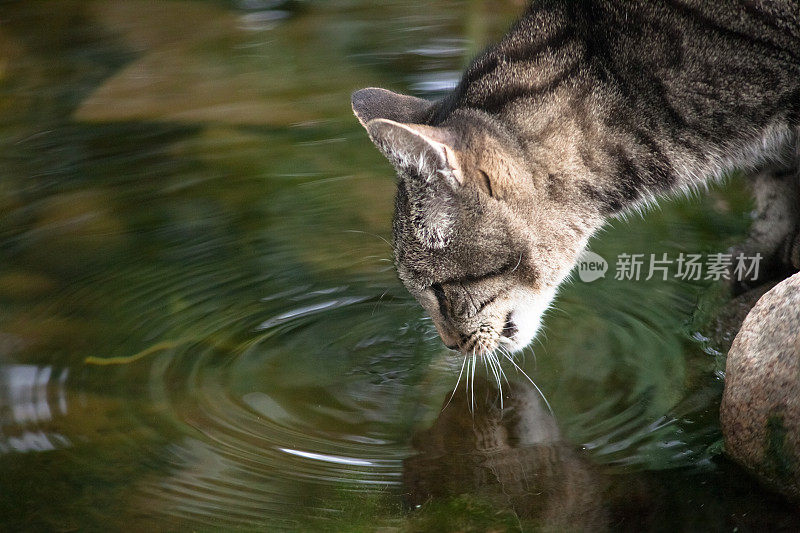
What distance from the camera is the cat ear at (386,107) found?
3.09m

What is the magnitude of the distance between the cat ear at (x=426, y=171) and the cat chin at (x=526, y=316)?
36 cm

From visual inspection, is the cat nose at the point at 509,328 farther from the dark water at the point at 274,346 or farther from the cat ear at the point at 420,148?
the cat ear at the point at 420,148

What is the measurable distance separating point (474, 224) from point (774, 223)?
1.39 metres

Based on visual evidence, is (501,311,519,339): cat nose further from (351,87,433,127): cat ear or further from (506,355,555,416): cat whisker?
(351,87,433,127): cat ear

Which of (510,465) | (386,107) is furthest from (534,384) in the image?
(386,107)

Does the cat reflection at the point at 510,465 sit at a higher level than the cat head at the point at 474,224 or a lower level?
lower

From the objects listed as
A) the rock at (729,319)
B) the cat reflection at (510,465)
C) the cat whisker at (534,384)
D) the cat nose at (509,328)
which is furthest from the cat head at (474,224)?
the rock at (729,319)

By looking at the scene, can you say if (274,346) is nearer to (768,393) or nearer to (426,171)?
(426,171)

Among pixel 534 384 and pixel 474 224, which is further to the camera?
pixel 534 384

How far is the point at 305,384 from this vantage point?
322 centimetres

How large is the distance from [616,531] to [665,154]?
1238 millimetres

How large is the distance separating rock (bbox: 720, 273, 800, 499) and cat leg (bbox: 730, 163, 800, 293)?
965mm

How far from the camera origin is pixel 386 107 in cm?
316

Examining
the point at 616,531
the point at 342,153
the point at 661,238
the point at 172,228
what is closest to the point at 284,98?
the point at 342,153
